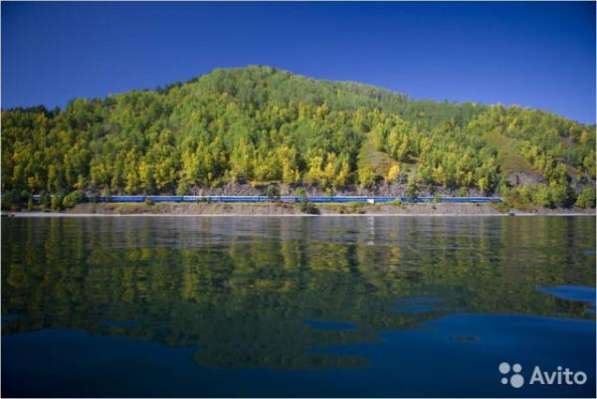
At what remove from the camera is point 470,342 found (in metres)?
17.2

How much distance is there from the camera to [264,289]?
25281mm

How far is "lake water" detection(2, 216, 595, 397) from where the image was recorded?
14055 mm

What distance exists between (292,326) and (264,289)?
22.5ft

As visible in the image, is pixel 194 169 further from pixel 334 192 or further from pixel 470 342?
pixel 470 342

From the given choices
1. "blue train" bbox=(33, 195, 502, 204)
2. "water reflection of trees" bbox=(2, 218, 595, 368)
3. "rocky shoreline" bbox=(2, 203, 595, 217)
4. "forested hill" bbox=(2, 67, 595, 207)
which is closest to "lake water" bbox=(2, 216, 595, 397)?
"water reflection of trees" bbox=(2, 218, 595, 368)

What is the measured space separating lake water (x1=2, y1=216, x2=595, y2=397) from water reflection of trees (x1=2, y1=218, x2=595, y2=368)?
0.10 m

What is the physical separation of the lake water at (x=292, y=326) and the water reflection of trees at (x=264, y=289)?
95mm

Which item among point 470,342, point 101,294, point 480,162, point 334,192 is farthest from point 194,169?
point 470,342

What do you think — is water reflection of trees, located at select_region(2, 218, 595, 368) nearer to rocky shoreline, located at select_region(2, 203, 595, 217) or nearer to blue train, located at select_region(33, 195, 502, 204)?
rocky shoreline, located at select_region(2, 203, 595, 217)

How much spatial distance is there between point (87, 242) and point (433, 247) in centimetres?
3367

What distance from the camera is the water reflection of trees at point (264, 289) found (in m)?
17.6
